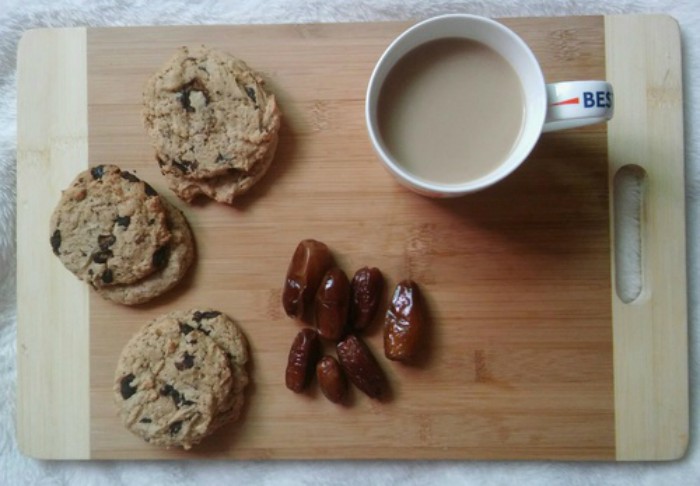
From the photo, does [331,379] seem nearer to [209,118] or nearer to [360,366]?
[360,366]

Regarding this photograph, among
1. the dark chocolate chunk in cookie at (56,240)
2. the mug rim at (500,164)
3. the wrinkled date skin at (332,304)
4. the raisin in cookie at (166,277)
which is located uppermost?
the mug rim at (500,164)

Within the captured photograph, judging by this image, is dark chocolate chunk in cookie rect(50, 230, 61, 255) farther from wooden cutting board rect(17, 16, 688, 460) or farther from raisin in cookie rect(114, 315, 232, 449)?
raisin in cookie rect(114, 315, 232, 449)

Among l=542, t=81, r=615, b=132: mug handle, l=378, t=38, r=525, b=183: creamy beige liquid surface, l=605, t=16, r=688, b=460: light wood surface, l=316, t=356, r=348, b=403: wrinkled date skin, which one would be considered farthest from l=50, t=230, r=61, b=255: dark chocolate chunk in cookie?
l=605, t=16, r=688, b=460: light wood surface

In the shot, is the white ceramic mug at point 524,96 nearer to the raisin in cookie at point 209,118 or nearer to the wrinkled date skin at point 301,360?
the raisin in cookie at point 209,118

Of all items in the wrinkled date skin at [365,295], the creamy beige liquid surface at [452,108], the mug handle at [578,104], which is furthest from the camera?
the wrinkled date skin at [365,295]

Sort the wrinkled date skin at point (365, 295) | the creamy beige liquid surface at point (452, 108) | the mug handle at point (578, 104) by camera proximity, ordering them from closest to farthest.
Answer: the mug handle at point (578, 104) → the creamy beige liquid surface at point (452, 108) → the wrinkled date skin at point (365, 295)

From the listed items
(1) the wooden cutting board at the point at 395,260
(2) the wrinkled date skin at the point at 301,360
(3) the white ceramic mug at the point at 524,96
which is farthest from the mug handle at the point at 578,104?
(2) the wrinkled date skin at the point at 301,360
